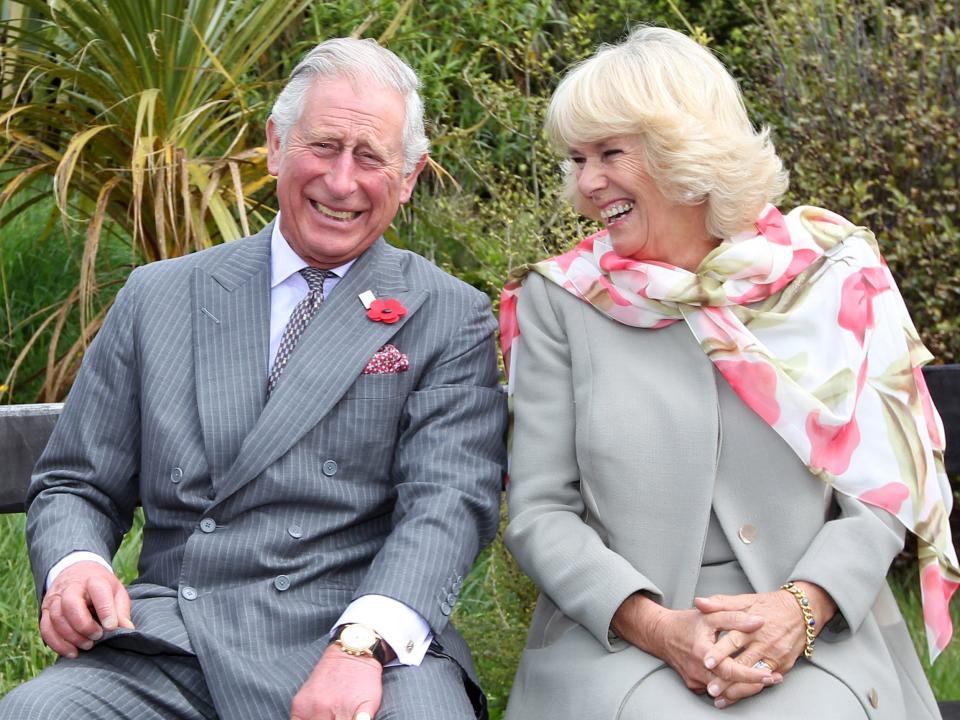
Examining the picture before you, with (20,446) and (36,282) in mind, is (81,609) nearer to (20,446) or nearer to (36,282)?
(20,446)

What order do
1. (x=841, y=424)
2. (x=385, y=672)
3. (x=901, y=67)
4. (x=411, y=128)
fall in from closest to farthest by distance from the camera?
(x=385, y=672), (x=841, y=424), (x=411, y=128), (x=901, y=67)

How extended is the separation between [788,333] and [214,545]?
4.15 ft

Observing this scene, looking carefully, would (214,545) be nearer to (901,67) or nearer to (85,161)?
(85,161)

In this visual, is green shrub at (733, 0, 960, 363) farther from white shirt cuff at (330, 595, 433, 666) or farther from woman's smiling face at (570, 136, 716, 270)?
white shirt cuff at (330, 595, 433, 666)

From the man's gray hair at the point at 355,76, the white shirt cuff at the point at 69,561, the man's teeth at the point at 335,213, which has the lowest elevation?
the white shirt cuff at the point at 69,561

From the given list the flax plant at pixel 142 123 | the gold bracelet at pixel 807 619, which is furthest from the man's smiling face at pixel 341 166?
the flax plant at pixel 142 123

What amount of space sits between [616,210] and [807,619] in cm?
96

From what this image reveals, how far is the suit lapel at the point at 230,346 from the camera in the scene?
2893mm

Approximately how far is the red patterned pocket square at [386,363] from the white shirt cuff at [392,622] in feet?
1.57

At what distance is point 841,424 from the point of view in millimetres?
2906

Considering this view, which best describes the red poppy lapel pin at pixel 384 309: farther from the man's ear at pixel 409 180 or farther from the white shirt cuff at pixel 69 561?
the white shirt cuff at pixel 69 561

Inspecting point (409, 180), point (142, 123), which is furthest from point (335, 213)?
point (142, 123)

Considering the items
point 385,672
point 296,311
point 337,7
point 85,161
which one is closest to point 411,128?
point 296,311

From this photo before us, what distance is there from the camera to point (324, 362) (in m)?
2.93
